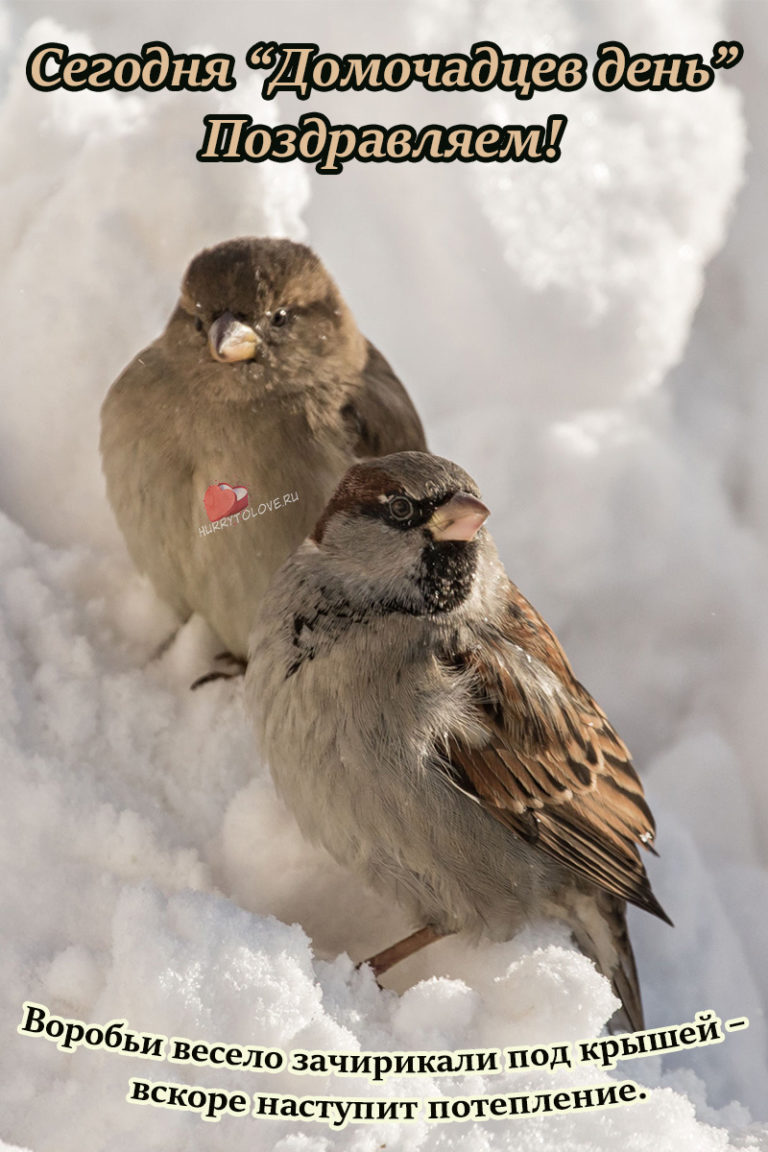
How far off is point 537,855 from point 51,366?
3.63ft

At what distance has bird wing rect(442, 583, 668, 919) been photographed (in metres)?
1.53

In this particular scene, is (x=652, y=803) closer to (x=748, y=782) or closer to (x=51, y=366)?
(x=748, y=782)

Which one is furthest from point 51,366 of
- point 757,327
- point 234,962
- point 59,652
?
→ point 757,327

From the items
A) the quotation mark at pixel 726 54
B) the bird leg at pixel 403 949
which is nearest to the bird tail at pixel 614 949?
the bird leg at pixel 403 949

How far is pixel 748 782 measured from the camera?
1911 mm

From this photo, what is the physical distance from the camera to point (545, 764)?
5.17 ft

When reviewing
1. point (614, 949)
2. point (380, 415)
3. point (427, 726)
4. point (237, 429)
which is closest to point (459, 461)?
point (380, 415)

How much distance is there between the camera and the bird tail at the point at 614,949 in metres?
1.64

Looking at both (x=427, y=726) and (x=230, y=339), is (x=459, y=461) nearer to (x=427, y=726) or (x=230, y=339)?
(x=230, y=339)

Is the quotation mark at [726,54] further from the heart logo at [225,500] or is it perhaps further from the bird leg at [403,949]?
the bird leg at [403,949]

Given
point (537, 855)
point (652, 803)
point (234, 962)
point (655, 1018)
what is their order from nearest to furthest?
point (234, 962)
point (537, 855)
point (655, 1018)
point (652, 803)

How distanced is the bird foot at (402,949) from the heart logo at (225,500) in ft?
2.15

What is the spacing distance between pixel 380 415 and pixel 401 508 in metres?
0.40

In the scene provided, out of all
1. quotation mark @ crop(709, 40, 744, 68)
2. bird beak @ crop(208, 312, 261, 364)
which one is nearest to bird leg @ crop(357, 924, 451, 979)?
bird beak @ crop(208, 312, 261, 364)
